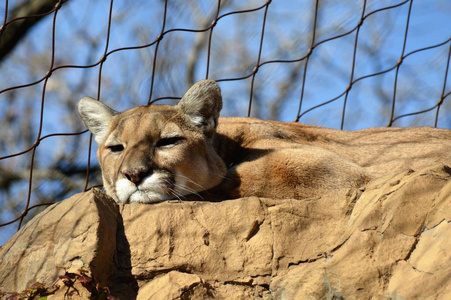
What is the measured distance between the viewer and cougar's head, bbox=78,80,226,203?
13.6 ft

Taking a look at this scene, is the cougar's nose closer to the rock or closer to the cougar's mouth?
the cougar's mouth

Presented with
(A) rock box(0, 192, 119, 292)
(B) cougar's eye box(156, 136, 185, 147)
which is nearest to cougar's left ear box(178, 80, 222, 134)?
(B) cougar's eye box(156, 136, 185, 147)

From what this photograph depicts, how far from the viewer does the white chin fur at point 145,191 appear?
13.3 ft

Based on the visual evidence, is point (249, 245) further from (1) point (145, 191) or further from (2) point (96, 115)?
(2) point (96, 115)

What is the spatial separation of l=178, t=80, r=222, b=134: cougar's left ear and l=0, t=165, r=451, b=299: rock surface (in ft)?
4.17

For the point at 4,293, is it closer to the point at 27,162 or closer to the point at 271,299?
the point at 271,299

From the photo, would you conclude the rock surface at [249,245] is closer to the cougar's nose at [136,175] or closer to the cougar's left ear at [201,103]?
the cougar's nose at [136,175]

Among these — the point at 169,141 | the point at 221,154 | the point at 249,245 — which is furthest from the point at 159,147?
the point at 249,245

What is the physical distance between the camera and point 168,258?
342cm

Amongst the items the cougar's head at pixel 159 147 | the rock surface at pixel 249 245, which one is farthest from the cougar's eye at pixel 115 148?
the rock surface at pixel 249 245

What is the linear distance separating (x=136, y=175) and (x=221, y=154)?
1034mm

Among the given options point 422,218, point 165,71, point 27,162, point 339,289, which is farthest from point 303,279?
point 165,71

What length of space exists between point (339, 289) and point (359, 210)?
0.49 m

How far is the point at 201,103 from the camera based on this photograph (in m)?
4.82
